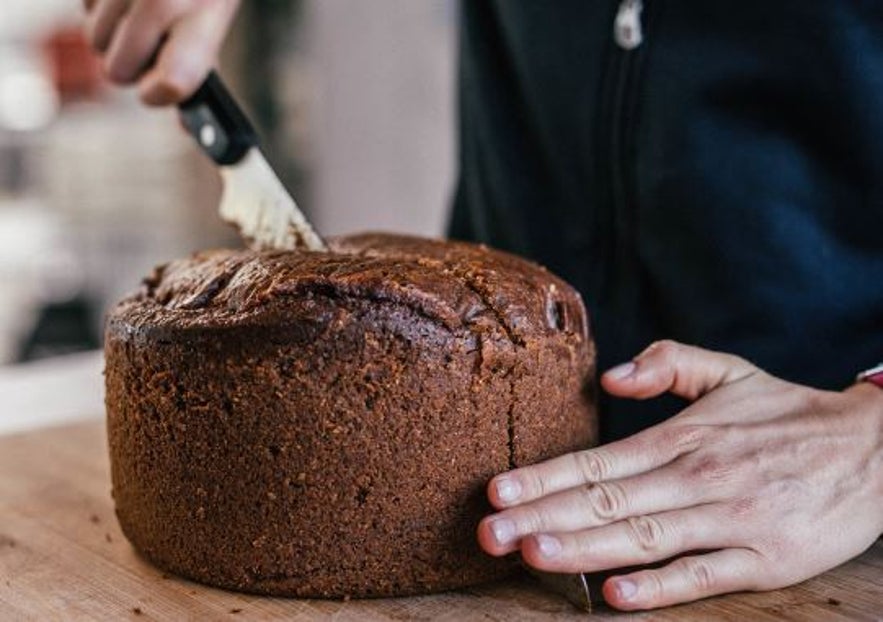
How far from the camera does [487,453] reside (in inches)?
39.8

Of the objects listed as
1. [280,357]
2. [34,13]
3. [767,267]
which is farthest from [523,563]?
[34,13]

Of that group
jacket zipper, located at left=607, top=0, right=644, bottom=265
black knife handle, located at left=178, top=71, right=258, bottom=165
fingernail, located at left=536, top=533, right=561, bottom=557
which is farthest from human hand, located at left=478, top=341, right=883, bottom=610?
black knife handle, located at left=178, top=71, right=258, bottom=165

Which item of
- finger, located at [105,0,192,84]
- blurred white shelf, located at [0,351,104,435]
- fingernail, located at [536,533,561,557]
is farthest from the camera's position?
blurred white shelf, located at [0,351,104,435]

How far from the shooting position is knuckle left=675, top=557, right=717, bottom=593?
0.96m

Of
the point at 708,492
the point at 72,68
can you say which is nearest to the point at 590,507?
the point at 708,492

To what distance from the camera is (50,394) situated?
213cm

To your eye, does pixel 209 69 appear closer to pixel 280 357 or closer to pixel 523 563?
pixel 280 357

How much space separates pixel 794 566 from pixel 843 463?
0.12 m

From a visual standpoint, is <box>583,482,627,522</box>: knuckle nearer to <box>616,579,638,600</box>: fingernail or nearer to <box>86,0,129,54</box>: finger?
<box>616,579,638,600</box>: fingernail

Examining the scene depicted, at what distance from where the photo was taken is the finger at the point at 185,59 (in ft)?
4.31

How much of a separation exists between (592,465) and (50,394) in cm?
145

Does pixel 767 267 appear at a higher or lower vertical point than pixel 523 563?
higher

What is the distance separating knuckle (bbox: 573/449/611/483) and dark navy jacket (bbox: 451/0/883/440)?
1.27 ft

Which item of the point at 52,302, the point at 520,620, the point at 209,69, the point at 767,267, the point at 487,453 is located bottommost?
the point at 52,302
